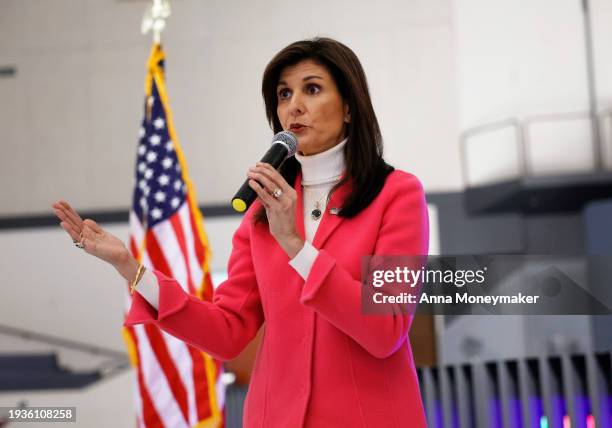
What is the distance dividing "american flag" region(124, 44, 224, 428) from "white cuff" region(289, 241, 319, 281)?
2.51 meters

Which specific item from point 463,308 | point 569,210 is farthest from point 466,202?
point 463,308

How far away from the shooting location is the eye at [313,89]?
199 centimetres

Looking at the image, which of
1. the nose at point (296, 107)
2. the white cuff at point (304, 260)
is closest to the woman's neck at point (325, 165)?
the nose at point (296, 107)

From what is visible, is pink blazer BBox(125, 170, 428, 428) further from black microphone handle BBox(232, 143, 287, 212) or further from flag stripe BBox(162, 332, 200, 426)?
flag stripe BBox(162, 332, 200, 426)

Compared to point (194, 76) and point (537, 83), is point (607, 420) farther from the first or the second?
point (194, 76)

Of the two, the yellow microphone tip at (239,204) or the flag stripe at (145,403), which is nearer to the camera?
the yellow microphone tip at (239,204)

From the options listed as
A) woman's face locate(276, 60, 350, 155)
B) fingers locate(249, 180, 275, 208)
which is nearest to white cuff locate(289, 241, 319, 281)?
fingers locate(249, 180, 275, 208)

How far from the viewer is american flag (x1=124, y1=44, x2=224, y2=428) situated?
418 centimetres

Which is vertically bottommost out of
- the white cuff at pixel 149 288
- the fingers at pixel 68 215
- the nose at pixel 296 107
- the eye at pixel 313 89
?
the white cuff at pixel 149 288

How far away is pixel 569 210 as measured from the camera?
1138 cm

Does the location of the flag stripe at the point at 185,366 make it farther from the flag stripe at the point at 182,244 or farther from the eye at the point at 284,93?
the eye at the point at 284,93

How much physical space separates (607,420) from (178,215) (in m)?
2.60

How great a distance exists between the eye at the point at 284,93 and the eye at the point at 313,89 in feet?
0.21

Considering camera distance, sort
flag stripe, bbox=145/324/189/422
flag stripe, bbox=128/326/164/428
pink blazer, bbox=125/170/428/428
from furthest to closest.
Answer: flag stripe, bbox=145/324/189/422 < flag stripe, bbox=128/326/164/428 < pink blazer, bbox=125/170/428/428
